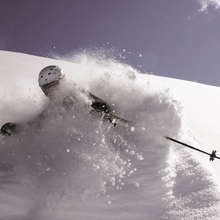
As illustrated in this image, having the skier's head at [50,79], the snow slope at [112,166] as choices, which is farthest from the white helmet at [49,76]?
the snow slope at [112,166]

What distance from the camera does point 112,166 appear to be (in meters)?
3.42

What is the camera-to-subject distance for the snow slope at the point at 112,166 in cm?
274

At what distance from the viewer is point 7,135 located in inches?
178

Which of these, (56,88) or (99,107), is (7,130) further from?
(99,107)

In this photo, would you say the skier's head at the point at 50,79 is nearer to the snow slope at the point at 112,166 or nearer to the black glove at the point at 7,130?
the snow slope at the point at 112,166

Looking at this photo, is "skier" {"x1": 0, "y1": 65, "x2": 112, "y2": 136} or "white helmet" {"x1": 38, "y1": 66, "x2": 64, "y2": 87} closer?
"skier" {"x1": 0, "y1": 65, "x2": 112, "y2": 136}

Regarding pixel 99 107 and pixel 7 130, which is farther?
pixel 99 107

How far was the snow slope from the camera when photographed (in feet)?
8.98

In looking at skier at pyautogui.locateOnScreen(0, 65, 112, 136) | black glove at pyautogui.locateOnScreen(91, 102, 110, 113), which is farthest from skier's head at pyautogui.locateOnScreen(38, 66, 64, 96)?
black glove at pyautogui.locateOnScreen(91, 102, 110, 113)

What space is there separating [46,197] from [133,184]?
3.83 feet

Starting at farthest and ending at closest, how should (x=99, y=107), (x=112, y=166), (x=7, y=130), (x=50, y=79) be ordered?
(x=50, y=79) < (x=99, y=107) < (x=7, y=130) < (x=112, y=166)

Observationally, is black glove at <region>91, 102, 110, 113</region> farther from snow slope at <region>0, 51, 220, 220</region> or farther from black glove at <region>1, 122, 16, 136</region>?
black glove at <region>1, 122, 16, 136</region>

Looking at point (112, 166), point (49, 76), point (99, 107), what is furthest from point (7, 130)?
point (112, 166)

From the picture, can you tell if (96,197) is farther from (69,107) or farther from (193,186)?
(69,107)
